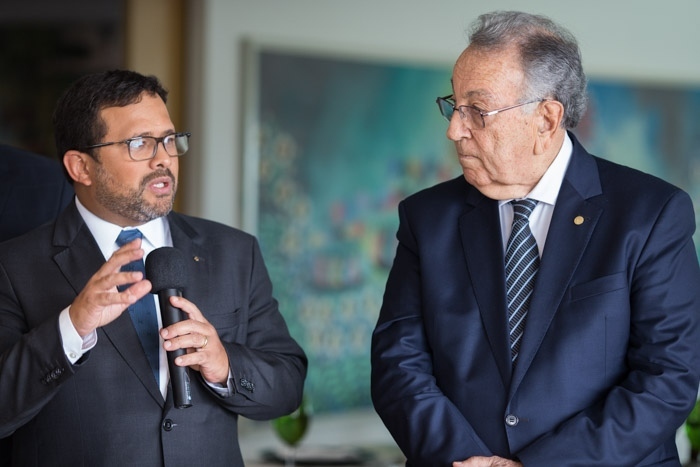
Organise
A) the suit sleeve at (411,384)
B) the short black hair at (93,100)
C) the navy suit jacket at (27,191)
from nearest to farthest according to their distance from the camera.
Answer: the suit sleeve at (411,384) → the short black hair at (93,100) → the navy suit jacket at (27,191)

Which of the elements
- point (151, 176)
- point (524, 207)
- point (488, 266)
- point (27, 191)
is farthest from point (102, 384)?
point (524, 207)

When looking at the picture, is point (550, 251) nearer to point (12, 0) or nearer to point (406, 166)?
point (406, 166)

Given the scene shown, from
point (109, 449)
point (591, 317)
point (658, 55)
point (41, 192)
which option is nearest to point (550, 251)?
point (591, 317)

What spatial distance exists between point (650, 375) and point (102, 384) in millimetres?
1400

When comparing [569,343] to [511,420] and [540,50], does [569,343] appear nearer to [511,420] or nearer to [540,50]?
[511,420]

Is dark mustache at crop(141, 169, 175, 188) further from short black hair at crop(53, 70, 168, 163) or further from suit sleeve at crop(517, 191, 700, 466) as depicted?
suit sleeve at crop(517, 191, 700, 466)

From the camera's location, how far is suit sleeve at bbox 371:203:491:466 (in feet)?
8.61

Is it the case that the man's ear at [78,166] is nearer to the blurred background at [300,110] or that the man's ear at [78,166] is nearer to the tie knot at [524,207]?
the tie knot at [524,207]

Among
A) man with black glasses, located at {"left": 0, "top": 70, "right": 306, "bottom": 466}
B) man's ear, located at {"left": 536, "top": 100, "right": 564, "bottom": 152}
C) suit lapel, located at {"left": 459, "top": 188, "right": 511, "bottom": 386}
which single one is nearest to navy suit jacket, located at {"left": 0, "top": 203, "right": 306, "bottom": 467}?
man with black glasses, located at {"left": 0, "top": 70, "right": 306, "bottom": 466}

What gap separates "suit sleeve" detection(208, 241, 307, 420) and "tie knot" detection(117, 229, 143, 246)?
0.29m

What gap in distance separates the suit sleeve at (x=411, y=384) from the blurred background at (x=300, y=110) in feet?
8.64

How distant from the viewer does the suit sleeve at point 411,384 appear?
2.62 m

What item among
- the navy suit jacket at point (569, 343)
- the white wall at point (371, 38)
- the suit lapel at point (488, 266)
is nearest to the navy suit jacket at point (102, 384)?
the navy suit jacket at point (569, 343)

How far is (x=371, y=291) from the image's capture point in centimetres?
586
